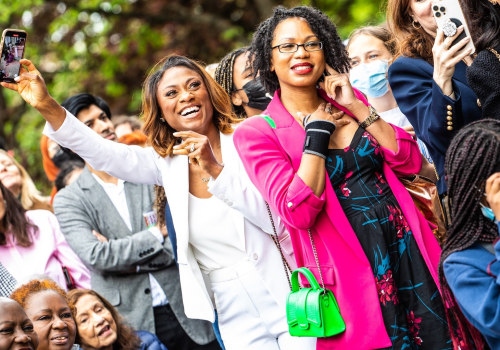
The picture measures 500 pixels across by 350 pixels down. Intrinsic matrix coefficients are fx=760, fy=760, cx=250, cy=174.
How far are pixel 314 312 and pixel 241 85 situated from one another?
2.29 m

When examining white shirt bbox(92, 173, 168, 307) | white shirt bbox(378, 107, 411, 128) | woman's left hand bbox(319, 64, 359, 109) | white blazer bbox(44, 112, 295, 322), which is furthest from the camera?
white shirt bbox(92, 173, 168, 307)

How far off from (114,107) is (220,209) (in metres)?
9.18

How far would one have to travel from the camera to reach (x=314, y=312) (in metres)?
3.39

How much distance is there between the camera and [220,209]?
4191 millimetres

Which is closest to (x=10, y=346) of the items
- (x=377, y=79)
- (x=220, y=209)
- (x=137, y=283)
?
(x=220, y=209)

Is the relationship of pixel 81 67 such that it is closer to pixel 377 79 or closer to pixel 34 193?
pixel 34 193

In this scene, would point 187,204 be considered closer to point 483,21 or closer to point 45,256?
point 483,21

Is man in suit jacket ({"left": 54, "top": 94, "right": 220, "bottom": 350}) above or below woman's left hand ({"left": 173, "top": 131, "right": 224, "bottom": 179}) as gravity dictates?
below

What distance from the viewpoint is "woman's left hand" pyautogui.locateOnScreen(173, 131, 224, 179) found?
12.8ft

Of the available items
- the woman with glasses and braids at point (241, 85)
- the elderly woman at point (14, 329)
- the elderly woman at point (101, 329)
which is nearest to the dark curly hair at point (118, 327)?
the elderly woman at point (101, 329)

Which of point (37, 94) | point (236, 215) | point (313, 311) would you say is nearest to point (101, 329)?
point (236, 215)

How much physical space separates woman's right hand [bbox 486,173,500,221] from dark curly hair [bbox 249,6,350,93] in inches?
52.6

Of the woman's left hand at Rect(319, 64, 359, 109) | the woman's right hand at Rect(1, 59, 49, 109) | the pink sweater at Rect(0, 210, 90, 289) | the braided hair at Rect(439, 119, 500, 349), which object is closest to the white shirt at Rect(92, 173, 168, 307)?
the pink sweater at Rect(0, 210, 90, 289)

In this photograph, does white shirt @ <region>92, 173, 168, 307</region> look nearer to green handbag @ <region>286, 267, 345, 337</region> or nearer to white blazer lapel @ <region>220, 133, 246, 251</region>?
white blazer lapel @ <region>220, 133, 246, 251</region>
